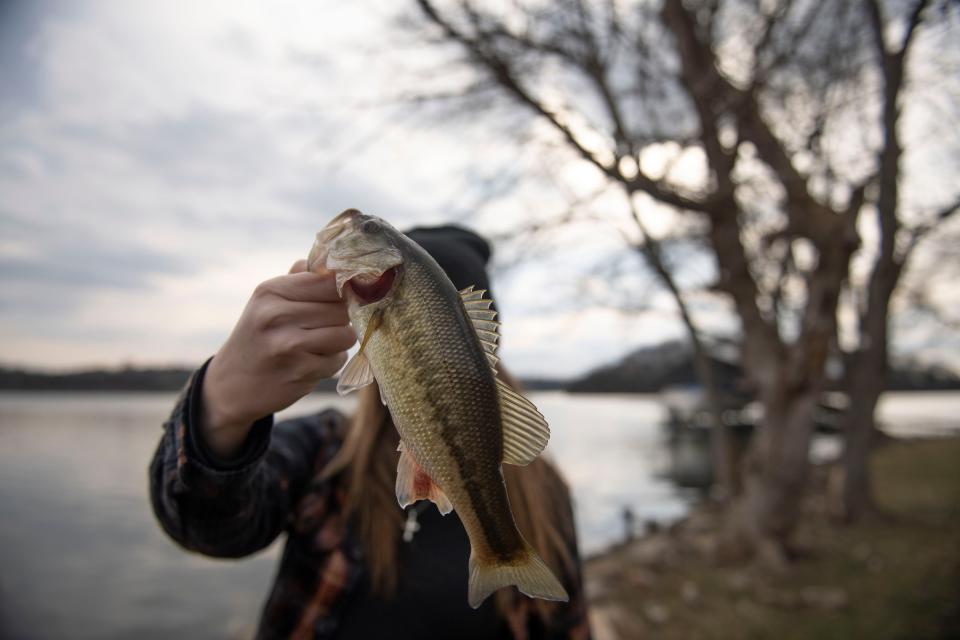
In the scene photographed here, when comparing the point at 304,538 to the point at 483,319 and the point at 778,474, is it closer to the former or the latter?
the point at 483,319

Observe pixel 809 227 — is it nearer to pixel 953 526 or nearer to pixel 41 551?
pixel 953 526

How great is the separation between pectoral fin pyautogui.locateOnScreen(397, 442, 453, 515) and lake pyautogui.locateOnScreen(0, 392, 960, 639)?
1.32m

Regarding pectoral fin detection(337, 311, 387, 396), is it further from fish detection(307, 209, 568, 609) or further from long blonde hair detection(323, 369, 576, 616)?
long blonde hair detection(323, 369, 576, 616)

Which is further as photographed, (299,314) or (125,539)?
(125,539)

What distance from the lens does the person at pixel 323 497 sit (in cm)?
149

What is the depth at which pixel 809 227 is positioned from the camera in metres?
8.16

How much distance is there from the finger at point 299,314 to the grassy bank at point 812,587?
238 inches

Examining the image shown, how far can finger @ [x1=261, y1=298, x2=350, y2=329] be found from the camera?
1.41 meters

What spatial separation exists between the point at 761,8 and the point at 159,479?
7595 millimetres

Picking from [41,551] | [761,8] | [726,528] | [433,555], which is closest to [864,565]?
[726,528]

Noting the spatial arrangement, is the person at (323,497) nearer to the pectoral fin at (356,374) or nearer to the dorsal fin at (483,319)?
the pectoral fin at (356,374)

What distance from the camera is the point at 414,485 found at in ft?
3.89

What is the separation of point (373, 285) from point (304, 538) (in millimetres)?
1875

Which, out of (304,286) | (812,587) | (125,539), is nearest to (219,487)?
(304,286)
